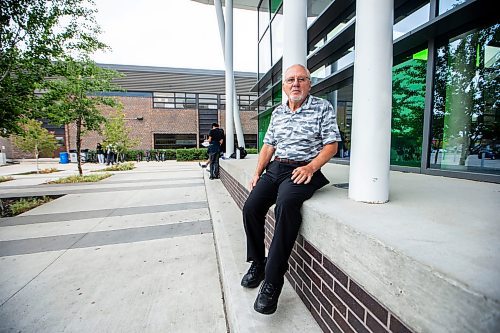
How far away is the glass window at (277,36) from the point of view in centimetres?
792

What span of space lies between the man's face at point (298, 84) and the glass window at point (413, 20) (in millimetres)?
2653

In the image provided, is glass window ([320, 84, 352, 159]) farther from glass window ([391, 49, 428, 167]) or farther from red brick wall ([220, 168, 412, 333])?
red brick wall ([220, 168, 412, 333])

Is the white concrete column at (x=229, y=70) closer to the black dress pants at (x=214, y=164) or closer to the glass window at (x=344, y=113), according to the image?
the black dress pants at (x=214, y=164)

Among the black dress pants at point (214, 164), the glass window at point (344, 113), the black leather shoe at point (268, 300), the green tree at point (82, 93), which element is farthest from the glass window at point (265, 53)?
the black leather shoe at point (268, 300)

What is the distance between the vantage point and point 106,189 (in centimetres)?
713

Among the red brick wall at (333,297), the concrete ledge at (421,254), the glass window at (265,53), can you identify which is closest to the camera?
the concrete ledge at (421,254)

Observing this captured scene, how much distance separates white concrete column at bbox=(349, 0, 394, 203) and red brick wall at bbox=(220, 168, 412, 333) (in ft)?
1.76

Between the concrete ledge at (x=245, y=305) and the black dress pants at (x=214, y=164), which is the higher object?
the black dress pants at (x=214, y=164)

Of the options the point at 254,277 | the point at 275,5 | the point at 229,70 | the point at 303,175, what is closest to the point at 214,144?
the point at 229,70

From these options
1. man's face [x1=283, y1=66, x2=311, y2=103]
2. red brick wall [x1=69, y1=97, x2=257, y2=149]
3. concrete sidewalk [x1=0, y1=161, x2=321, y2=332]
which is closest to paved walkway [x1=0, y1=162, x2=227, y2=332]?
concrete sidewalk [x1=0, y1=161, x2=321, y2=332]

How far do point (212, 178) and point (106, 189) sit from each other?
304 centimetres

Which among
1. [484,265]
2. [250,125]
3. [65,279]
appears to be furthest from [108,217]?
[250,125]

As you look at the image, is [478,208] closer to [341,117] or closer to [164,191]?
[341,117]

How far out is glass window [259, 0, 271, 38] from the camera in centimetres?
947
